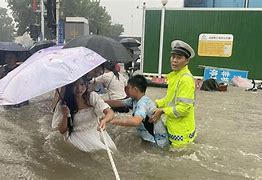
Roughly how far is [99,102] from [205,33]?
10.3 metres

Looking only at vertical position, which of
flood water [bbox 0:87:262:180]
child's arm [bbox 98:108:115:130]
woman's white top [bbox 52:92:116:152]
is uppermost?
child's arm [bbox 98:108:115:130]

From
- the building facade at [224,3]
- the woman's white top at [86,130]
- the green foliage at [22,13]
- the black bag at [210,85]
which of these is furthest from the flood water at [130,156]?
the green foliage at [22,13]

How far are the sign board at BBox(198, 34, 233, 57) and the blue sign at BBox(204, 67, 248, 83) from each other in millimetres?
589

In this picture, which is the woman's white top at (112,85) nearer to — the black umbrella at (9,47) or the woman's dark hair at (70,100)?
the woman's dark hair at (70,100)

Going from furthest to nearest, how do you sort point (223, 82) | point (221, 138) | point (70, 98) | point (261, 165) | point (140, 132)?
point (223, 82) → point (221, 138) → point (140, 132) → point (261, 165) → point (70, 98)

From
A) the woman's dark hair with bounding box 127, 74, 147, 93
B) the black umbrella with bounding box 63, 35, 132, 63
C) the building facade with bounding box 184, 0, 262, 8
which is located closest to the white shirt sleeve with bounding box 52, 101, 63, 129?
the woman's dark hair with bounding box 127, 74, 147, 93

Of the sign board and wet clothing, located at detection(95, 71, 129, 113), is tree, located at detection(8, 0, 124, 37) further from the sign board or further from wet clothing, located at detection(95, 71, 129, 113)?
wet clothing, located at detection(95, 71, 129, 113)

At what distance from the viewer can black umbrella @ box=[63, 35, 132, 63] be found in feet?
19.3

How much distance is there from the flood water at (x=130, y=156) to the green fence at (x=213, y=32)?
23.1 ft

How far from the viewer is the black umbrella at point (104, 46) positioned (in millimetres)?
5882

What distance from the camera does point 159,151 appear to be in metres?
4.86

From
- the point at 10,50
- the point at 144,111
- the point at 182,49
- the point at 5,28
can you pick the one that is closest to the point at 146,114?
the point at 144,111

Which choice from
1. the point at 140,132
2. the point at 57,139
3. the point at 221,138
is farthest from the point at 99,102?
the point at 221,138

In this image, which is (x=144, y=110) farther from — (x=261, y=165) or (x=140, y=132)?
(x=261, y=165)
